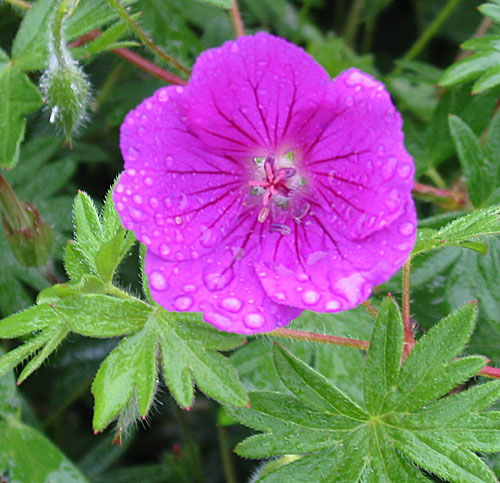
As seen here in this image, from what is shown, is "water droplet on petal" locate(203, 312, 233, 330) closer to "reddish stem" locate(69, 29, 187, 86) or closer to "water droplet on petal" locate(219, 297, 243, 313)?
"water droplet on petal" locate(219, 297, 243, 313)

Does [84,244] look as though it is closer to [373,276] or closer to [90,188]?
[373,276]

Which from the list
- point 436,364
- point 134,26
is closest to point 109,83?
point 134,26

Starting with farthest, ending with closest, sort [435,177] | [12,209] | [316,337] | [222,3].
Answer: [435,177] < [12,209] < [222,3] < [316,337]

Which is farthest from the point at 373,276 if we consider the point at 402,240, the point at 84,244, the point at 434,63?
the point at 434,63

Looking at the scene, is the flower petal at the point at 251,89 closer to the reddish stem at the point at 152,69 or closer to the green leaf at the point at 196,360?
the green leaf at the point at 196,360

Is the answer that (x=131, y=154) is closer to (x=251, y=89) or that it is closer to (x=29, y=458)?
(x=251, y=89)

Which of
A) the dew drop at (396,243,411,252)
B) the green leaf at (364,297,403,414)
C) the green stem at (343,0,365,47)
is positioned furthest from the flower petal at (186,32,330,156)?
the green stem at (343,0,365,47)
